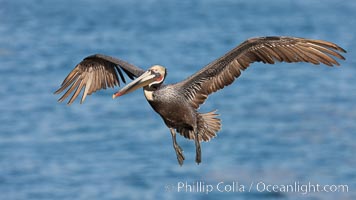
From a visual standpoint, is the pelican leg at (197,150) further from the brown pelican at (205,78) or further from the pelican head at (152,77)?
the pelican head at (152,77)

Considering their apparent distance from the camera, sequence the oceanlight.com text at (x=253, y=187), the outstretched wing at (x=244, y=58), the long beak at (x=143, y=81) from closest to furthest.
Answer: the long beak at (x=143, y=81) < the outstretched wing at (x=244, y=58) < the oceanlight.com text at (x=253, y=187)

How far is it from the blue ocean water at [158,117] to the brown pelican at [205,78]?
1735 centimetres

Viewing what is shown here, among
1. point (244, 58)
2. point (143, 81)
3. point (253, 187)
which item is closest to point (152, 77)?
point (143, 81)

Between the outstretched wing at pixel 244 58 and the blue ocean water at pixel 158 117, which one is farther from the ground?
the blue ocean water at pixel 158 117

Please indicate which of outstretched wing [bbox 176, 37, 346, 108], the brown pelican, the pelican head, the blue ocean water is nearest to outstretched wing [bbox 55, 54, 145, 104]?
the brown pelican

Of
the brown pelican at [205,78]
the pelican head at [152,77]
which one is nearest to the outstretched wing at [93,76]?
the brown pelican at [205,78]

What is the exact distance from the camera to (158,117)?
32.3m

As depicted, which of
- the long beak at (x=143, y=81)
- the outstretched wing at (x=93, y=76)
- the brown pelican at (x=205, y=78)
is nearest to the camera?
the long beak at (x=143, y=81)

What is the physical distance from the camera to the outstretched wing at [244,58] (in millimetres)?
10453

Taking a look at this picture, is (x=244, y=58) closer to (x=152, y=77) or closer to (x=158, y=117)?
(x=152, y=77)

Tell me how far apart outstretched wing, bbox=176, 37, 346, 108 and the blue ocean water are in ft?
57.2

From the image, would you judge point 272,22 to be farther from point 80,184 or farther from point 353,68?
point 80,184

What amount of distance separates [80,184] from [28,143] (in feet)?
11.1

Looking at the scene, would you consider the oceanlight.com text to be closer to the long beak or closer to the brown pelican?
the brown pelican
